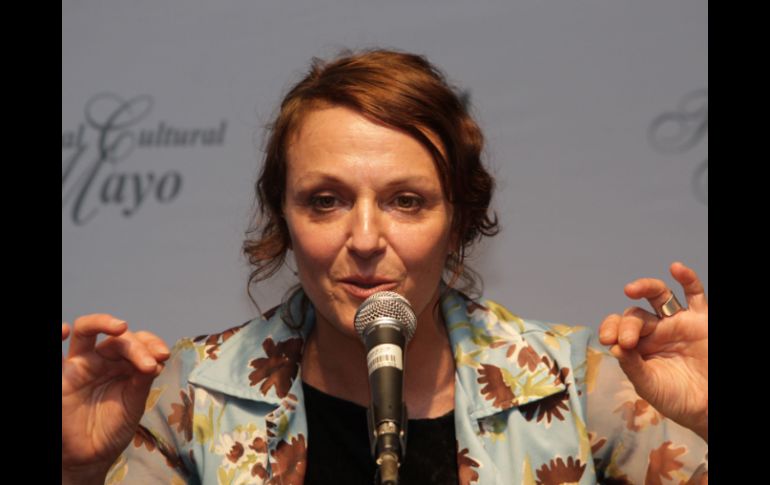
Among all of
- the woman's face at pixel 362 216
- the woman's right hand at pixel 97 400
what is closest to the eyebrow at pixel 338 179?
the woman's face at pixel 362 216

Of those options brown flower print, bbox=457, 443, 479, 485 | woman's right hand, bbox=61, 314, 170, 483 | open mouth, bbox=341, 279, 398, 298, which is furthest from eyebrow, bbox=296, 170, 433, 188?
brown flower print, bbox=457, 443, 479, 485

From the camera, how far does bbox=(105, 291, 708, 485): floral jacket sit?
184 centimetres

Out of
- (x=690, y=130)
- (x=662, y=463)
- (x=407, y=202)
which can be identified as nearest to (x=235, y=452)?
(x=407, y=202)

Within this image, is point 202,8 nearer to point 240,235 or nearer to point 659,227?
point 240,235

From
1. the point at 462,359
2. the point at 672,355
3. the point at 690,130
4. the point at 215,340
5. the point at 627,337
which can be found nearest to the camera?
the point at 627,337

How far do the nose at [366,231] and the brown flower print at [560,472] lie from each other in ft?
1.75

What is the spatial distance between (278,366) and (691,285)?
2.89 ft

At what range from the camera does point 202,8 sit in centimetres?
278

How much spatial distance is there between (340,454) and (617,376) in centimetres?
58

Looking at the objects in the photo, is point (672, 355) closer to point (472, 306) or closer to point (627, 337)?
point (627, 337)

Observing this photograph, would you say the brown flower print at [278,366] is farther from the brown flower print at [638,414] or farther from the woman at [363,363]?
the brown flower print at [638,414]

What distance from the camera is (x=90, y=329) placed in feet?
5.30

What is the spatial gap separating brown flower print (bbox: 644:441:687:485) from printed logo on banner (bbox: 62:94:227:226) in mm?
1500

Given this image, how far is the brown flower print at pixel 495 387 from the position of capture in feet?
6.29
